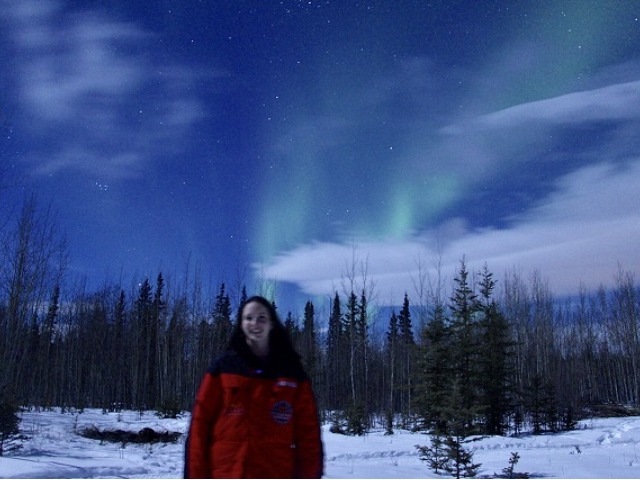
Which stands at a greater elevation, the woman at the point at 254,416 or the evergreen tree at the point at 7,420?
the woman at the point at 254,416

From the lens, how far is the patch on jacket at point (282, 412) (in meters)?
3.05

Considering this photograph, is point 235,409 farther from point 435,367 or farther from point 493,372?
point 493,372

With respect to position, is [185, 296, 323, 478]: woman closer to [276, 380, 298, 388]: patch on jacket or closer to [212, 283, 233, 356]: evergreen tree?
[276, 380, 298, 388]: patch on jacket

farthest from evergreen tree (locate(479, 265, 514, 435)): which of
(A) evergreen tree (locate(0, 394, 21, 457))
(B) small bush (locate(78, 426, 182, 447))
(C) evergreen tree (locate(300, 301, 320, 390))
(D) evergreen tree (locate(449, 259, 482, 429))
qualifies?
(A) evergreen tree (locate(0, 394, 21, 457))

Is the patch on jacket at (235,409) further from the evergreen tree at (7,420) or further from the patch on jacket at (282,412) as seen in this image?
the evergreen tree at (7,420)

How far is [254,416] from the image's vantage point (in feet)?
9.84

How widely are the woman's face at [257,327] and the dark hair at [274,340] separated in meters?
0.04

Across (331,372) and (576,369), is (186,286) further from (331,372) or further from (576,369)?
(576,369)

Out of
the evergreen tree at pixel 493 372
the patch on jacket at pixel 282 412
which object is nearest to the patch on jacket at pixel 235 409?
the patch on jacket at pixel 282 412

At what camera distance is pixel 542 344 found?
1828 inches

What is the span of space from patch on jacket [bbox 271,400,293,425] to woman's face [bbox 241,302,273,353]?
14.3 inches

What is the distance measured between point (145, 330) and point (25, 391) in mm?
17160

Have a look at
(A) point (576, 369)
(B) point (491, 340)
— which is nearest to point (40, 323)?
(B) point (491, 340)

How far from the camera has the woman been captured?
2936 millimetres
